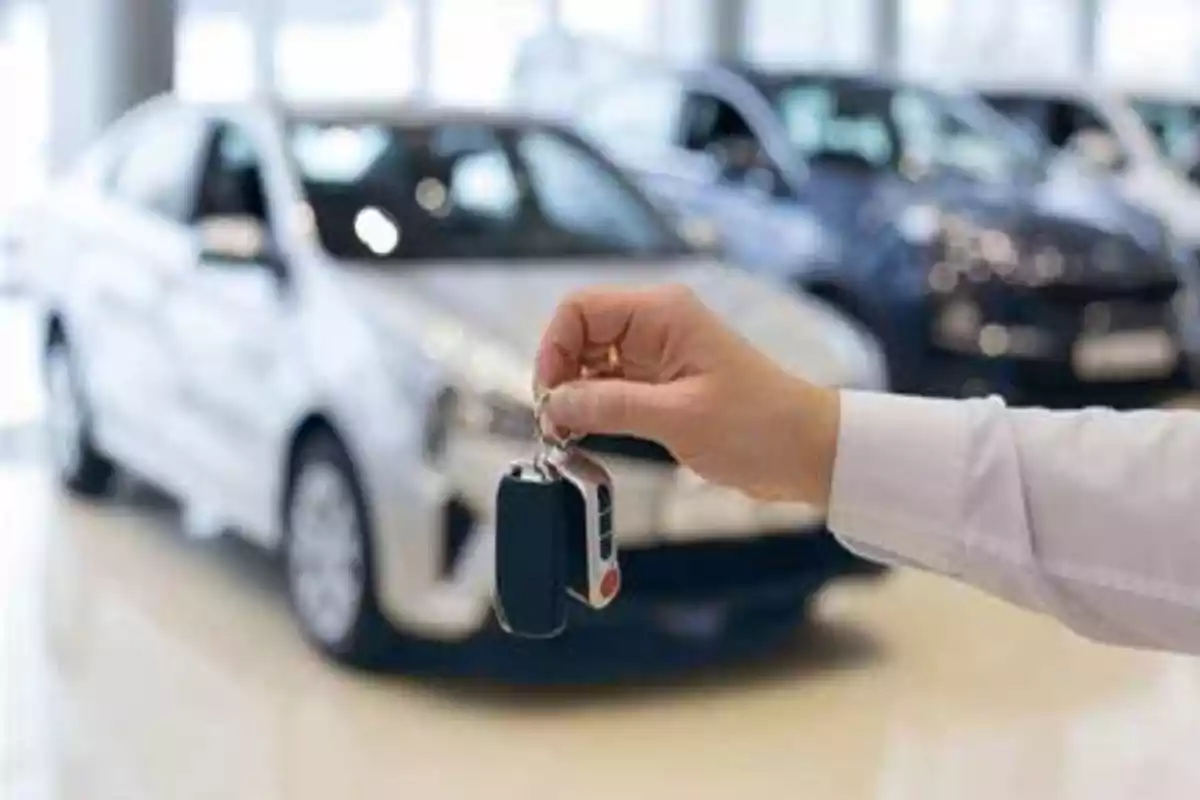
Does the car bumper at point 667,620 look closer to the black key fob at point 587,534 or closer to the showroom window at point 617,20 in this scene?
the black key fob at point 587,534

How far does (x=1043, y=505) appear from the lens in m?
1.46

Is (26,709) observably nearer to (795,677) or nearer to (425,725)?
(425,725)

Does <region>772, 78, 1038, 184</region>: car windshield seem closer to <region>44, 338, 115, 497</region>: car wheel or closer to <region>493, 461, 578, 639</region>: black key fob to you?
<region>44, 338, 115, 497</region>: car wheel

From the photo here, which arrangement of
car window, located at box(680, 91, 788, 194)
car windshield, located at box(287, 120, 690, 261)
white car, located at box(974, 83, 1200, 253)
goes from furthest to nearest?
white car, located at box(974, 83, 1200, 253) → car window, located at box(680, 91, 788, 194) → car windshield, located at box(287, 120, 690, 261)

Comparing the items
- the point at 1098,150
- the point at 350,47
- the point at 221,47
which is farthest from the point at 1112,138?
the point at 221,47

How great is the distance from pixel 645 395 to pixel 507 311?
9.73ft

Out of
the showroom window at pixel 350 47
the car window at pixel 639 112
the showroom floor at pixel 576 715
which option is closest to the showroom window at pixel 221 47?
the showroom window at pixel 350 47

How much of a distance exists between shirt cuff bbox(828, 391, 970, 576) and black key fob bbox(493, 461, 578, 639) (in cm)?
20

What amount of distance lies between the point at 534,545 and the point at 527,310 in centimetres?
295

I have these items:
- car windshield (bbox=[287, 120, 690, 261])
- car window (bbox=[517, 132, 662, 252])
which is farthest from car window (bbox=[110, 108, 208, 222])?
car window (bbox=[517, 132, 662, 252])

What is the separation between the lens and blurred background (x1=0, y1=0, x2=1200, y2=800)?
4.00m

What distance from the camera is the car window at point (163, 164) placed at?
209 inches

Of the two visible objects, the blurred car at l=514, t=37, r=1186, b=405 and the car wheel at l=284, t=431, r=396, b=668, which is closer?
the car wheel at l=284, t=431, r=396, b=668

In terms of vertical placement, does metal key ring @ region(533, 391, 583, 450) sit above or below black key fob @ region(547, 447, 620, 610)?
above
